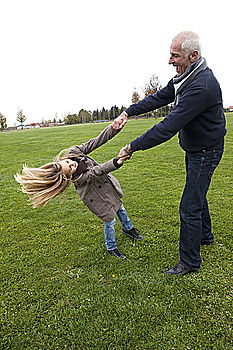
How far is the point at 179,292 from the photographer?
143 inches

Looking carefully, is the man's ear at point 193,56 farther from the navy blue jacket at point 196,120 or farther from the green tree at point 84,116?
the green tree at point 84,116

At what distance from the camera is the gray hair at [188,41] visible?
3.30 metres

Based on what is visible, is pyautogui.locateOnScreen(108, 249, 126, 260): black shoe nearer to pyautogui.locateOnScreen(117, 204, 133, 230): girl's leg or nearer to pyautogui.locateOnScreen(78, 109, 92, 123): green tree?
pyautogui.locateOnScreen(117, 204, 133, 230): girl's leg

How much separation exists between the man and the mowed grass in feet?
1.45

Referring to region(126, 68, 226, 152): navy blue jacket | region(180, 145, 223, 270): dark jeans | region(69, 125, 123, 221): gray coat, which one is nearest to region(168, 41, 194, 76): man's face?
region(126, 68, 226, 152): navy blue jacket

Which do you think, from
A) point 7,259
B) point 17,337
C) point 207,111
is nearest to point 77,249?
point 7,259

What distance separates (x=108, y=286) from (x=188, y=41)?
10.1 ft

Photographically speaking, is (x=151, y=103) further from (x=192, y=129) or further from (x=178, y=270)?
(x=178, y=270)

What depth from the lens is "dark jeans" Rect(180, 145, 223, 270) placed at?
375cm

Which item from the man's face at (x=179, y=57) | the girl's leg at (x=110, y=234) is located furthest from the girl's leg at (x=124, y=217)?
the man's face at (x=179, y=57)

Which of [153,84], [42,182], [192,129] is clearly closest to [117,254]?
[42,182]

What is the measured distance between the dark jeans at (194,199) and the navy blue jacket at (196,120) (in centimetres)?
15

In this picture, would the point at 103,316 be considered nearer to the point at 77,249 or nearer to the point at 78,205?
the point at 77,249

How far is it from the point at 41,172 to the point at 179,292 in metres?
2.28
